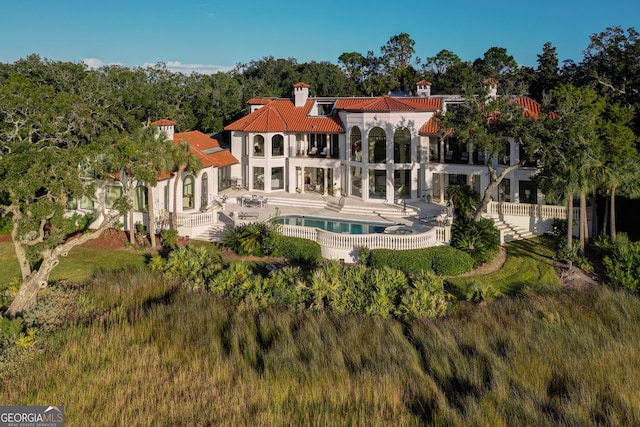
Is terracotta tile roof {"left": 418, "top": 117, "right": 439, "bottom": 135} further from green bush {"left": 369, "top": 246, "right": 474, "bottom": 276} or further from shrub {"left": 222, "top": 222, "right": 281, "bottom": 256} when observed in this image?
shrub {"left": 222, "top": 222, "right": 281, "bottom": 256}

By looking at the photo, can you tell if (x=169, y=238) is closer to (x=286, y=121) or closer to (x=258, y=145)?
(x=258, y=145)

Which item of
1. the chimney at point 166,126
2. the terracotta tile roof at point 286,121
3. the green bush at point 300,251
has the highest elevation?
the terracotta tile roof at point 286,121

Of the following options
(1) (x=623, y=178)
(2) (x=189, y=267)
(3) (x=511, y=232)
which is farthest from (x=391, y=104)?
(2) (x=189, y=267)

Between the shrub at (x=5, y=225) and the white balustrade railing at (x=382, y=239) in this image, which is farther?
the shrub at (x=5, y=225)

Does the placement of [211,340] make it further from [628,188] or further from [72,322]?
[628,188]

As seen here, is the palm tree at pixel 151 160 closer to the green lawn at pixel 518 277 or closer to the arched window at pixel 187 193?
the arched window at pixel 187 193

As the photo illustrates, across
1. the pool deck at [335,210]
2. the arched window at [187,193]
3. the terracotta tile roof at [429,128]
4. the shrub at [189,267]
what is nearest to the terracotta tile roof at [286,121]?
the pool deck at [335,210]

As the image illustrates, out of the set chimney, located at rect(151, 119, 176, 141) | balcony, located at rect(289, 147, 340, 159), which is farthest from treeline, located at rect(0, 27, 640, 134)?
balcony, located at rect(289, 147, 340, 159)
